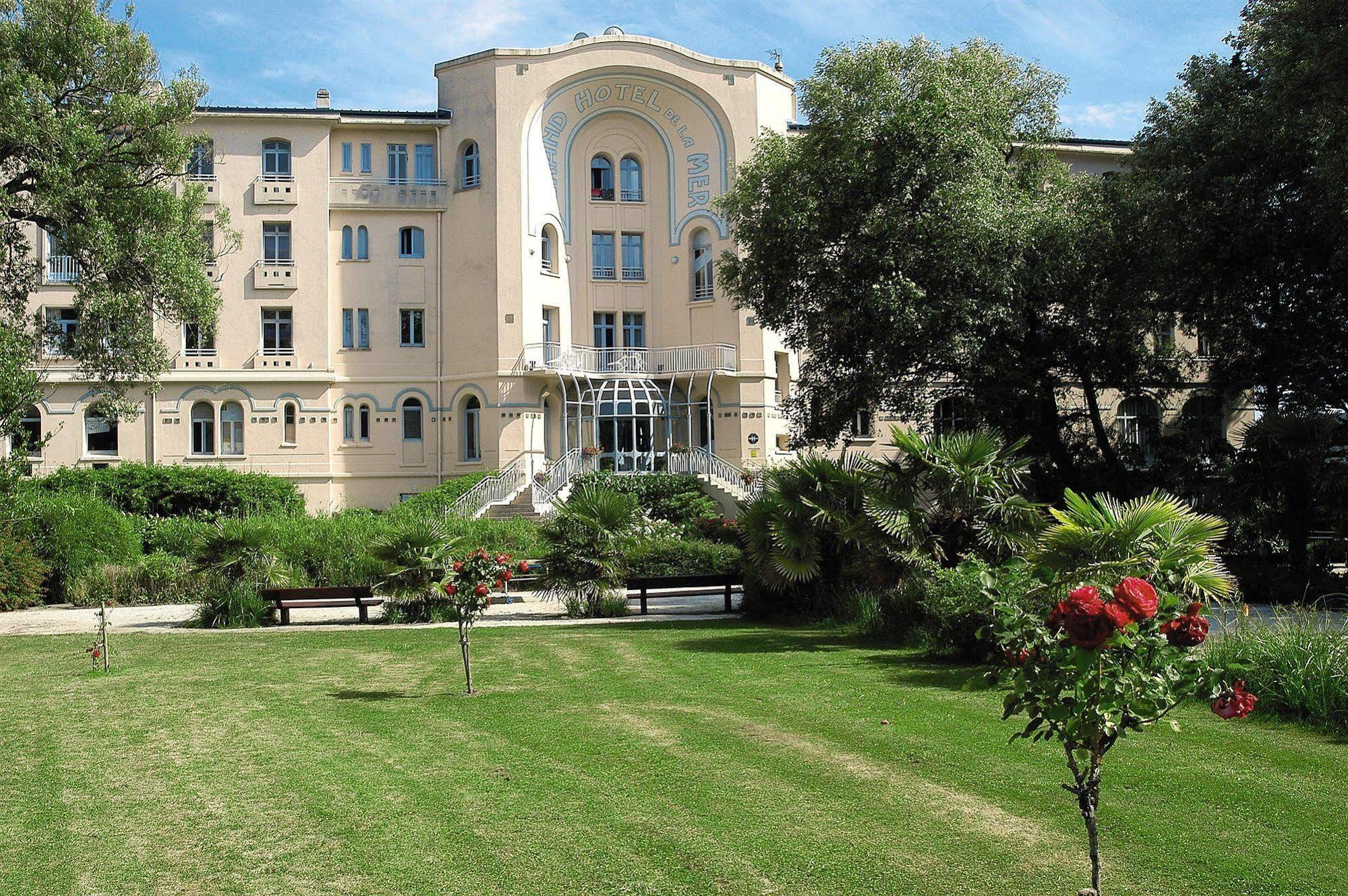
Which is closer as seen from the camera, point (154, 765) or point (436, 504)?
point (154, 765)

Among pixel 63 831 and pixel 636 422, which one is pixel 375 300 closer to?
pixel 636 422

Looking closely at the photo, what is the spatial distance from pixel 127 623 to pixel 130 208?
24.5ft

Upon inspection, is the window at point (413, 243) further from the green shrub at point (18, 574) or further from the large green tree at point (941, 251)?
the green shrub at point (18, 574)

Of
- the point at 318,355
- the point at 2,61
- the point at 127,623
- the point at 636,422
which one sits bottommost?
the point at 127,623

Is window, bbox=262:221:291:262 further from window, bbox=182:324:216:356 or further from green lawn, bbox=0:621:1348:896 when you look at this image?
green lawn, bbox=0:621:1348:896

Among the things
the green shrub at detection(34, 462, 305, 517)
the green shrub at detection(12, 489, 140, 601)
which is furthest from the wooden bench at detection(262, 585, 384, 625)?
the green shrub at detection(34, 462, 305, 517)

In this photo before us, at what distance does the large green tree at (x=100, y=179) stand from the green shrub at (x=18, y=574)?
2.03 metres

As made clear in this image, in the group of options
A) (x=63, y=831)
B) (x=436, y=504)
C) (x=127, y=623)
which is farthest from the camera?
(x=436, y=504)

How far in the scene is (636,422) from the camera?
38.4 metres

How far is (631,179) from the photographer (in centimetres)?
4056

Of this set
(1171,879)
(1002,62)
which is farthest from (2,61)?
(1171,879)

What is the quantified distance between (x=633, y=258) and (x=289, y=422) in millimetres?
12997

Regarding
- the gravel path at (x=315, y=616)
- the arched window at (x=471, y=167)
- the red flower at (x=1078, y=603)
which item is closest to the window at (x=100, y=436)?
the arched window at (x=471, y=167)

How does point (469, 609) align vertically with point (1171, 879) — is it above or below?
above
